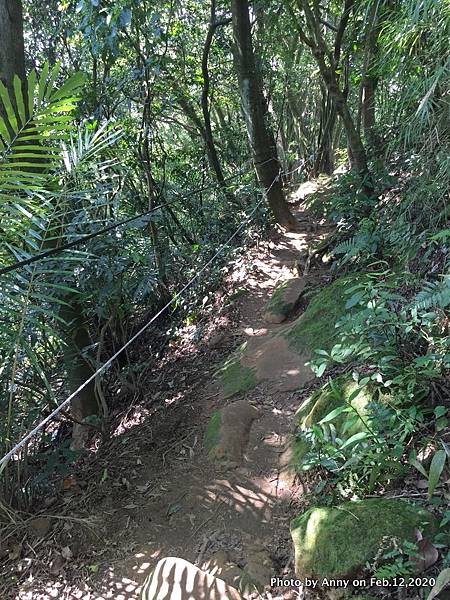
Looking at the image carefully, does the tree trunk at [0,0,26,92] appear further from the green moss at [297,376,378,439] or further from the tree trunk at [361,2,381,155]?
the green moss at [297,376,378,439]

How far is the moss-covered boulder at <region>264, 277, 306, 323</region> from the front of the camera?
4.58m

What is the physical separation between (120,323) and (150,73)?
8.91 feet

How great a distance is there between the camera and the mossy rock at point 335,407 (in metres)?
2.29

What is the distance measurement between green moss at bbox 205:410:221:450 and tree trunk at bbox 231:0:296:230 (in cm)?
366

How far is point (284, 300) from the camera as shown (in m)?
4.68

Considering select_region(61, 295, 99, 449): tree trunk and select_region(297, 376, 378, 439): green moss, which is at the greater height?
select_region(61, 295, 99, 449): tree trunk

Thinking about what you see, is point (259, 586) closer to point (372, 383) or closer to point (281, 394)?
point (372, 383)

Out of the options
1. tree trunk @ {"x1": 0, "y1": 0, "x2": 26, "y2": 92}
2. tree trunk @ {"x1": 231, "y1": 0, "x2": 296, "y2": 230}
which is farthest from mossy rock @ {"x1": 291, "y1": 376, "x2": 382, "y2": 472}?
tree trunk @ {"x1": 231, "y1": 0, "x2": 296, "y2": 230}

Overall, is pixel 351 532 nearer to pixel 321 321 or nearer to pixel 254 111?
pixel 321 321

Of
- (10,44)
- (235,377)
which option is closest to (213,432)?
(235,377)

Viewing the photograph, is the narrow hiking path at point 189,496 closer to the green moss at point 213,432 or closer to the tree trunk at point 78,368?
the green moss at point 213,432

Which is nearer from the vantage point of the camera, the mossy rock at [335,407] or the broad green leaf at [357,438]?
the broad green leaf at [357,438]

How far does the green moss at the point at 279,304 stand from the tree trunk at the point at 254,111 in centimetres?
178

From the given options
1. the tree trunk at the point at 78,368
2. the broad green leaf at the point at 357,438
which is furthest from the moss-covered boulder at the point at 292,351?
the broad green leaf at the point at 357,438
